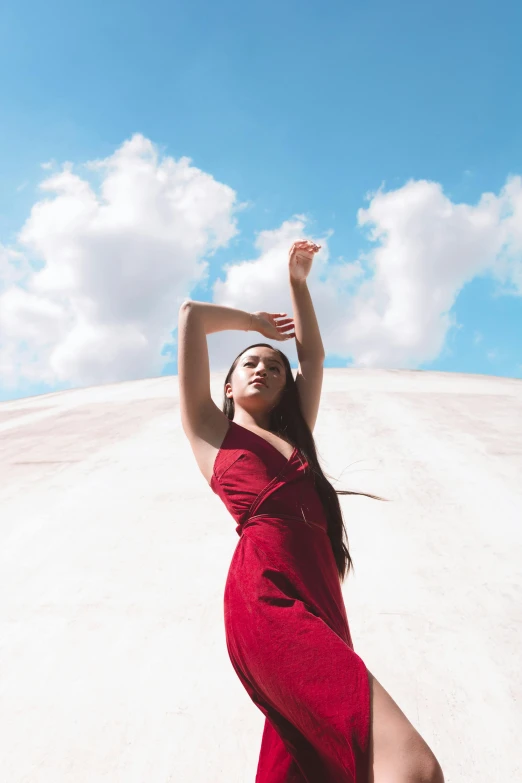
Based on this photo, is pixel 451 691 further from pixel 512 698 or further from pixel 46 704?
pixel 46 704

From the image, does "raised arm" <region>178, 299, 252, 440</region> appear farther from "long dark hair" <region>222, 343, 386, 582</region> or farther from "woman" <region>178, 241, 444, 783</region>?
"long dark hair" <region>222, 343, 386, 582</region>

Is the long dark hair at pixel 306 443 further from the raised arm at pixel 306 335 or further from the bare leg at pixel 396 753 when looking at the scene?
the bare leg at pixel 396 753

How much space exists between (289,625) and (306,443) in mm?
746

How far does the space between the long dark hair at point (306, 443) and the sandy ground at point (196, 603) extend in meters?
0.48

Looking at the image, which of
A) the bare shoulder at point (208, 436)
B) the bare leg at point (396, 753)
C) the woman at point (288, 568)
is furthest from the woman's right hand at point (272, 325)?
the bare leg at point (396, 753)

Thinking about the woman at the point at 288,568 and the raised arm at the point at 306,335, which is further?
the raised arm at the point at 306,335

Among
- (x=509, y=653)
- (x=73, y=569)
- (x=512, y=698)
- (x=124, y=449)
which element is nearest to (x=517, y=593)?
(x=509, y=653)

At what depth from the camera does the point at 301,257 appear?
2260 millimetres

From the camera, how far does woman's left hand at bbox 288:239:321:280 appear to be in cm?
224

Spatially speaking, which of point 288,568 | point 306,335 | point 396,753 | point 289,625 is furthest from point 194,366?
point 396,753

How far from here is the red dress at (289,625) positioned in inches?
42.0

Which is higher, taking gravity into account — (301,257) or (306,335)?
(301,257)

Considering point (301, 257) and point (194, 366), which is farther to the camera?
point (301, 257)

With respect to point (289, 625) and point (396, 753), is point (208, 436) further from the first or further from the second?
point (396, 753)
